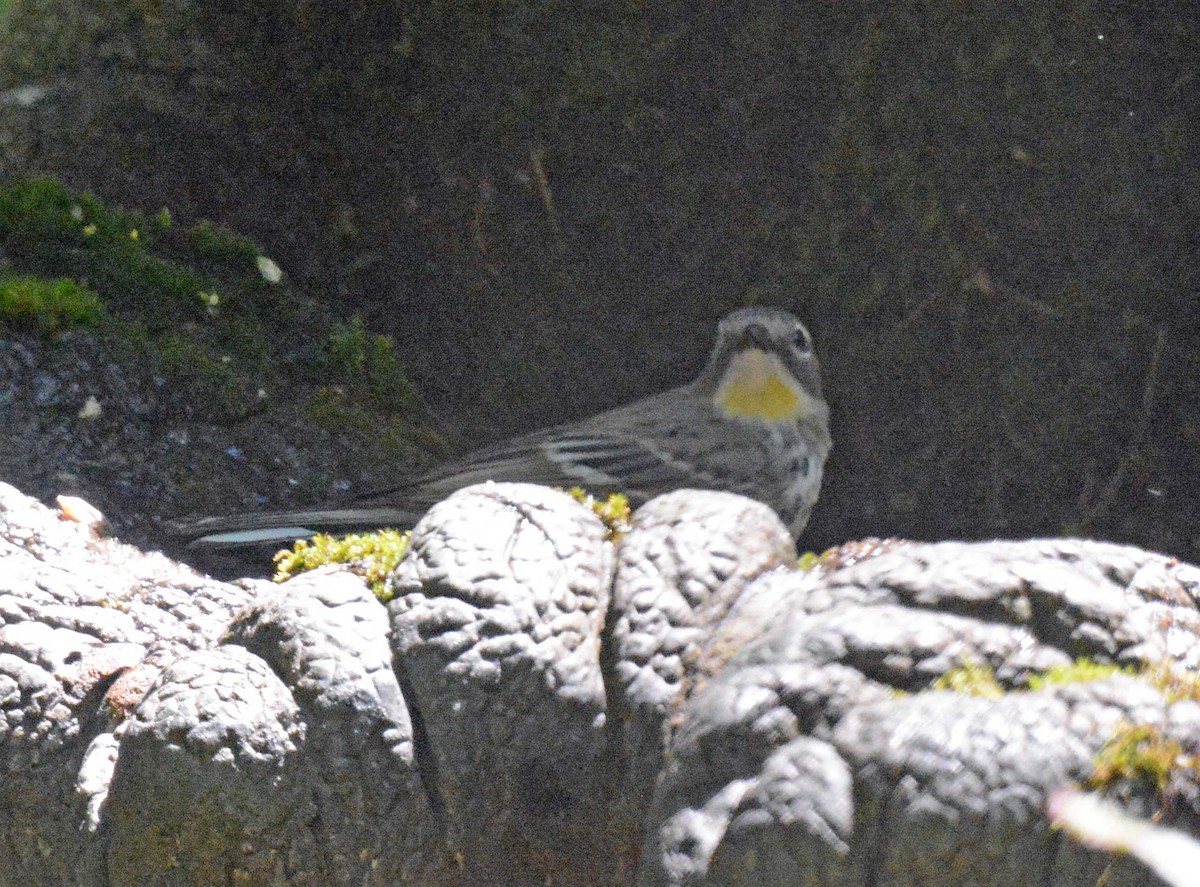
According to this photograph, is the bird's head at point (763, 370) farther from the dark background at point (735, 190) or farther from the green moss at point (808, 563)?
the green moss at point (808, 563)

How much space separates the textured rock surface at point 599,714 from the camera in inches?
115

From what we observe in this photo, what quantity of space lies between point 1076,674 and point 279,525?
2.86 m

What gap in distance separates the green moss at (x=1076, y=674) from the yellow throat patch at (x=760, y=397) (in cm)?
305

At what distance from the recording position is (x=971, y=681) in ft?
10.2

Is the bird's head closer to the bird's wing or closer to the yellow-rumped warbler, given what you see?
the yellow-rumped warbler

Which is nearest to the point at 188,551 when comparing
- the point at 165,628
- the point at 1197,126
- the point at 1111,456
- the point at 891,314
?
the point at 165,628

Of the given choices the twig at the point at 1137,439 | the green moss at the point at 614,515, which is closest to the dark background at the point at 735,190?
the twig at the point at 1137,439

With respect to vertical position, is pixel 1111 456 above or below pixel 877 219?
below

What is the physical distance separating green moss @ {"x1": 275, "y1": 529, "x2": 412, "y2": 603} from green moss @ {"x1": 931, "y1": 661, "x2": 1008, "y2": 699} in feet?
4.68

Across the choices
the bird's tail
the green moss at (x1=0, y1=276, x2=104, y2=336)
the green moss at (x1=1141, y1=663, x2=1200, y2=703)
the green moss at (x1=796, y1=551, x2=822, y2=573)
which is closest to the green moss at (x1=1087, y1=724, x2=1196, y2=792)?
the green moss at (x1=1141, y1=663, x2=1200, y2=703)

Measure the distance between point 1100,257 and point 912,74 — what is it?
1.05 m

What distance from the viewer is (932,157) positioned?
20.4ft

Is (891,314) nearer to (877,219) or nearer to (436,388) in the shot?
(877,219)

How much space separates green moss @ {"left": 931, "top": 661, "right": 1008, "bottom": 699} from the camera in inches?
121
